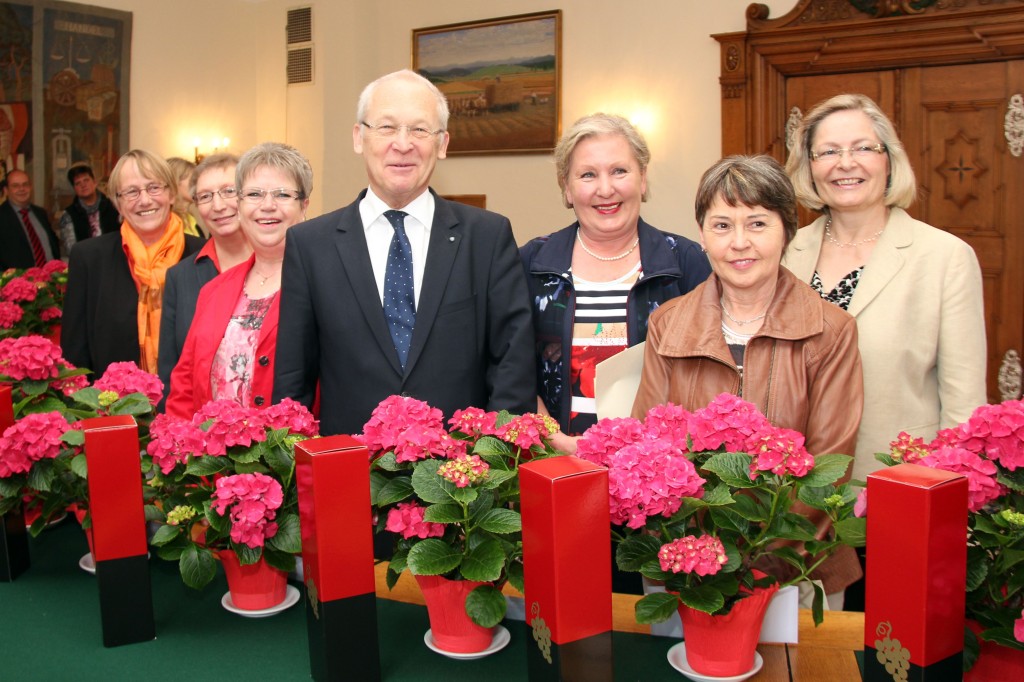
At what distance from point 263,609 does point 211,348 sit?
122 centimetres

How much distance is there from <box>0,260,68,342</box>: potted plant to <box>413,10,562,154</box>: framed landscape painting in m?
4.72

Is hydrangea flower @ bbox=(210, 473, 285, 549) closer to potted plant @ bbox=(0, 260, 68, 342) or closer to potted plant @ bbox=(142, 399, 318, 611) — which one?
potted plant @ bbox=(142, 399, 318, 611)

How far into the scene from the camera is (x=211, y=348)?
2795mm

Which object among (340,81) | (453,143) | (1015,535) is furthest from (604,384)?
(340,81)

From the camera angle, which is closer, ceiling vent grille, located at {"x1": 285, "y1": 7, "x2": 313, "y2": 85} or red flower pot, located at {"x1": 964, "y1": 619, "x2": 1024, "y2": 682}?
red flower pot, located at {"x1": 964, "y1": 619, "x2": 1024, "y2": 682}

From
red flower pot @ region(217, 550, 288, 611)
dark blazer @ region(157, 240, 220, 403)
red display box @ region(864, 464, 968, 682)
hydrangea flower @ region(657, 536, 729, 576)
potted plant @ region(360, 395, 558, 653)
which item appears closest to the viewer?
red display box @ region(864, 464, 968, 682)

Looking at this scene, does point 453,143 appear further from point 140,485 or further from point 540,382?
point 140,485

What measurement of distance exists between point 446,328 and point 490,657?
1045 mm

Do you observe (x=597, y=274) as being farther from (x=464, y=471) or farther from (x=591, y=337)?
(x=464, y=471)

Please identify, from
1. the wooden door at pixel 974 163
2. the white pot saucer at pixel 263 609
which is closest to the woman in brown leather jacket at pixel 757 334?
the white pot saucer at pixel 263 609

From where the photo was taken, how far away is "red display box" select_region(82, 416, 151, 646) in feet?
5.45

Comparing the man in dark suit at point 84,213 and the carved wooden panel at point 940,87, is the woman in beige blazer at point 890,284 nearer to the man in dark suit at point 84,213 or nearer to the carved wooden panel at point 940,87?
the carved wooden panel at point 940,87

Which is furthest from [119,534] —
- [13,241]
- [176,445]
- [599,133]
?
[13,241]

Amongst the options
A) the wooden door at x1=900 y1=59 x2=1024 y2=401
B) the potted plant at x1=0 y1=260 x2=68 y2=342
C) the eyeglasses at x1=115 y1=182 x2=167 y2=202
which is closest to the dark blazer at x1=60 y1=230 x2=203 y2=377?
the eyeglasses at x1=115 y1=182 x2=167 y2=202
